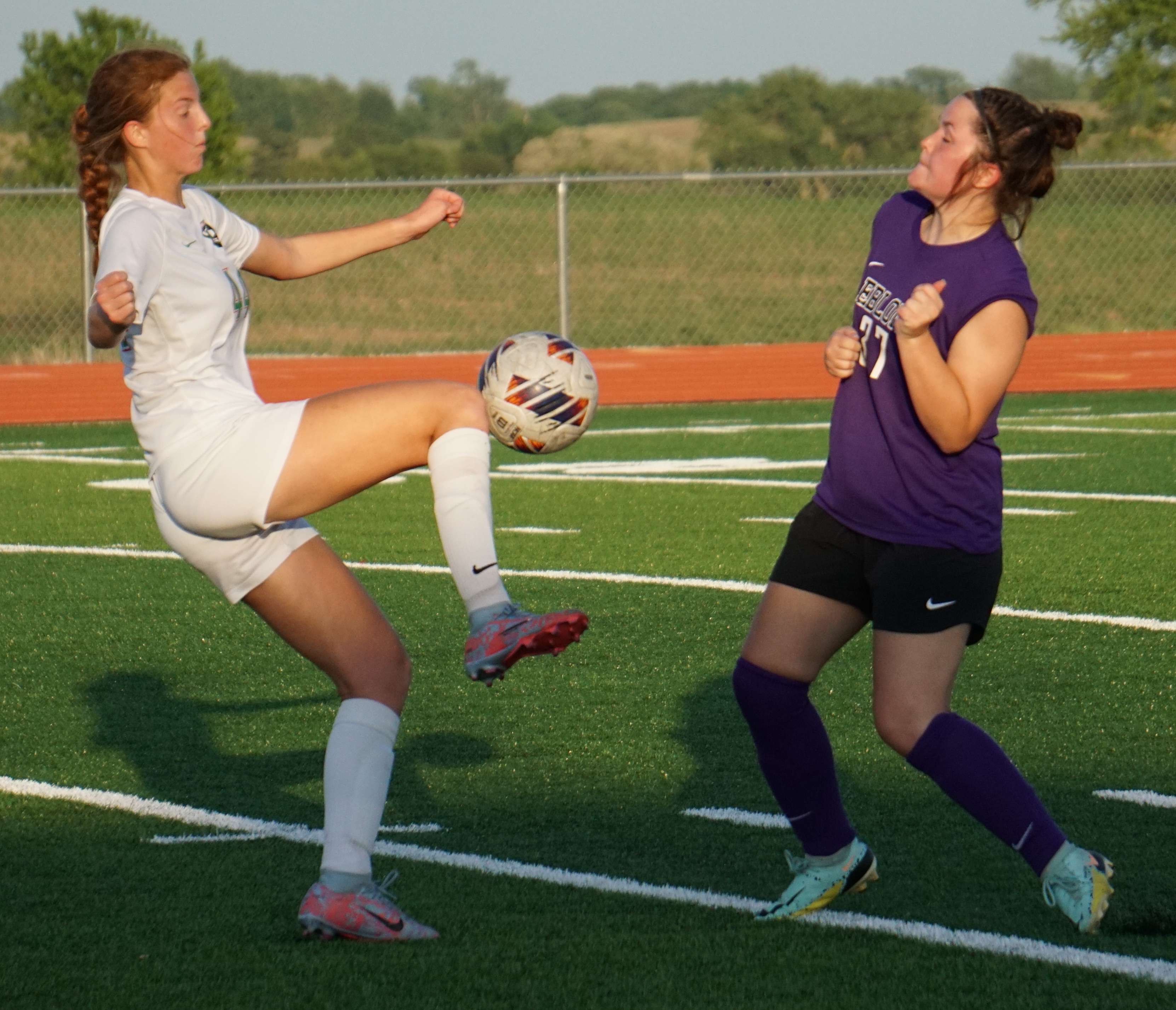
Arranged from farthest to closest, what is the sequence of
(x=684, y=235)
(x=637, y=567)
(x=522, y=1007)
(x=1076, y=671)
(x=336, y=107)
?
(x=336, y=107) < (x=684, y=235) < (x=637, y=567) < (x=1076, y=671) < (x=522, y=1007)

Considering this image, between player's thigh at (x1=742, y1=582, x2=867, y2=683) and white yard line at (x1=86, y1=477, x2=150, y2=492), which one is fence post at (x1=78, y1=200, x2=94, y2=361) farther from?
player's thigh at (x1=742, y1=582, x2=867, y2=683)

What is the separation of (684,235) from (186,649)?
30.6m

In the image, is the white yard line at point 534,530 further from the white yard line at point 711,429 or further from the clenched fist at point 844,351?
the clenched fist at point 844,351

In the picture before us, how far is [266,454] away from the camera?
402 cm

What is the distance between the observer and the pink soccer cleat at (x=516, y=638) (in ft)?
12.3

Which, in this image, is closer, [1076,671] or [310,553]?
[310,553]

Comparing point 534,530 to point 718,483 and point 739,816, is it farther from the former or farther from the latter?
point 739,816

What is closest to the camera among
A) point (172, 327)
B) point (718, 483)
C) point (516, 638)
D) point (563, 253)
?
point (516, 638)

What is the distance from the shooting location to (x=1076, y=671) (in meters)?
6.89

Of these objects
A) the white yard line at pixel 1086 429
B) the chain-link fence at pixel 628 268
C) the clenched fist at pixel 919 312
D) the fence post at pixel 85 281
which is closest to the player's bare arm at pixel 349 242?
the clenched fist at pixel 919 312

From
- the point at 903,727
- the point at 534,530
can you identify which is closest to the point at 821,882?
the point at 903,727

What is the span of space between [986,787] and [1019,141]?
1391 mm

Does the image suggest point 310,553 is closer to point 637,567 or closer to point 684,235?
point 637,567

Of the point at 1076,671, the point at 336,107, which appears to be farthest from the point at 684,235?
the point at 336,107
